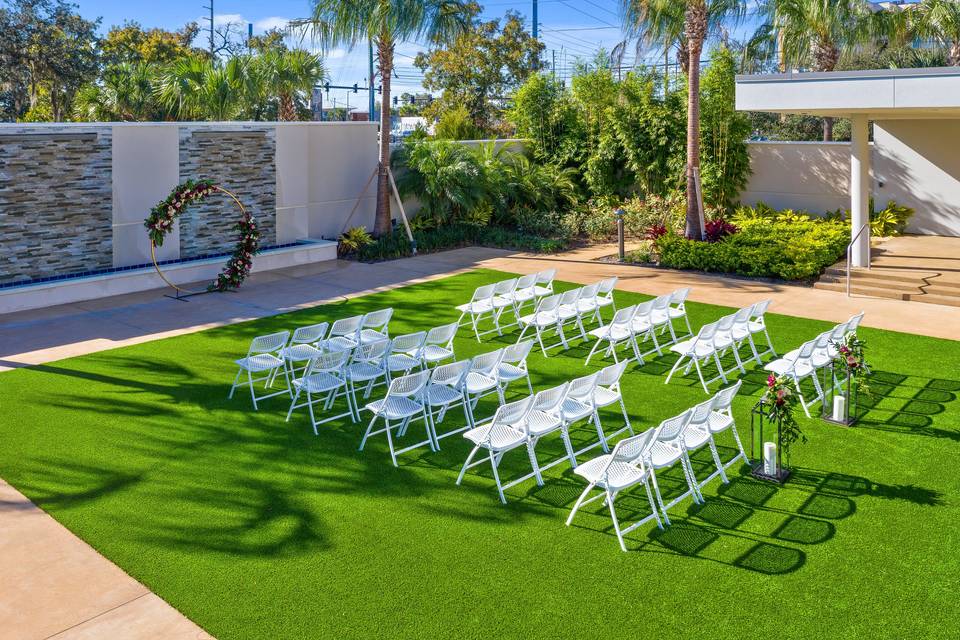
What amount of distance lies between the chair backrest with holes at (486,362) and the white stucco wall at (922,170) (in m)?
15.7

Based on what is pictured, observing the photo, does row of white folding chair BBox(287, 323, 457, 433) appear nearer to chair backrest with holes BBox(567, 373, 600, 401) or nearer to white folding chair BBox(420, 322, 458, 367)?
white folding chair BBox(420, 322, 458, 367)

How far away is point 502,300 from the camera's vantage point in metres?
Answer: 13.8

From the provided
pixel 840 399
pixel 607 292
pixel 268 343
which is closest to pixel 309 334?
pixel 268 343

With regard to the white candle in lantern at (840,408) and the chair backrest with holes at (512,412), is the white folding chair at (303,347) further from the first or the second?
the white candle in lantern at (840,408)

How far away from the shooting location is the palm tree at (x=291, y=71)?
93.8 ft

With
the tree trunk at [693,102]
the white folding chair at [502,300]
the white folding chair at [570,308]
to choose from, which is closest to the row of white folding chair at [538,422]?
the white folding chair at [570,308]

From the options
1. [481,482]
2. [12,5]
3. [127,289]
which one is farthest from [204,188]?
[12,5]

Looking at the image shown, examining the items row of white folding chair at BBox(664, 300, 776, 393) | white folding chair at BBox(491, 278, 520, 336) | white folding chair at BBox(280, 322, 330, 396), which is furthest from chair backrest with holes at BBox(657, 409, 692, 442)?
white folding chair at BBox(491, 278, 520, 336)

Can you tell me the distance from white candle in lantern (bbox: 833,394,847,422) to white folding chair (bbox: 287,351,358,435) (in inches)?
200

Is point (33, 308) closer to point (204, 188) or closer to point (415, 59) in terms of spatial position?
point (204, 188)

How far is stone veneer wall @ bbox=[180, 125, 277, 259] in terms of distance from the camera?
18.2 m

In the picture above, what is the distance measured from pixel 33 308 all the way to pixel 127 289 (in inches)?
66.8

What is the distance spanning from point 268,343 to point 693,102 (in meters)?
11.9

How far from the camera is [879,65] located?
1441 inches
